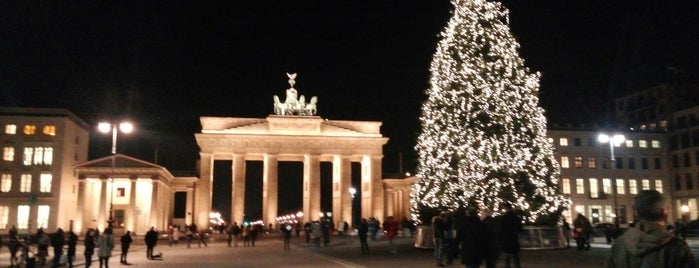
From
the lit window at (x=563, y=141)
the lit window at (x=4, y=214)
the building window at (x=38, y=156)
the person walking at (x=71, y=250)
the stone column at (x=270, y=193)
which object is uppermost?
the lit window at (x=563, y=141)

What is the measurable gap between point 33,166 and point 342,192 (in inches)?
1422

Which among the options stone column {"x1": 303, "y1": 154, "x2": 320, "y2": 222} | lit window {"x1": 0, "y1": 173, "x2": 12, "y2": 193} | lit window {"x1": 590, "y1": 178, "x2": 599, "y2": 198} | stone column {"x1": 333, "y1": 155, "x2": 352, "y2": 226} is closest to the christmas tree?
stone column {"x1": 303, "y1": 154, "x2": 320, "y2": 222}

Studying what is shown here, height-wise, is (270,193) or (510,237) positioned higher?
(270,193)

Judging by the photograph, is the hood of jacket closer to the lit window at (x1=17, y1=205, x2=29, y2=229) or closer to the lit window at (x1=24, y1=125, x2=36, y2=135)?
the lit window at (x1=17, y1=205, x2=29, y2=229)

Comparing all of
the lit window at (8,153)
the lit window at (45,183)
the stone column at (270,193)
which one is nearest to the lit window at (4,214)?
the lit window at (45,183)

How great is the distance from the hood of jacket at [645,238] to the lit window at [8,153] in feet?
255

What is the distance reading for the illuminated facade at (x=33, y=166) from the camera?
234 feet

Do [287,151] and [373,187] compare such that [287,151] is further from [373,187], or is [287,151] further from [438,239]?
[438,239]

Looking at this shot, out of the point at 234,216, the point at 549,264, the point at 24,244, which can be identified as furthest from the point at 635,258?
the point at 234,216

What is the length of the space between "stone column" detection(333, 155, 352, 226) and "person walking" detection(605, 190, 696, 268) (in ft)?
254

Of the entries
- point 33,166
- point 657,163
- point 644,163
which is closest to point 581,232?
point 644,163

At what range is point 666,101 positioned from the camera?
8931cm

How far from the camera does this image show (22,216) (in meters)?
71.6

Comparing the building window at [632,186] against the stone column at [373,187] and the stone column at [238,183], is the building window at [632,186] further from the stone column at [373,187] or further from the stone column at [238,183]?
the stone column at [238,183]
